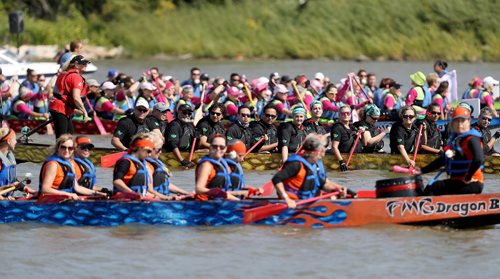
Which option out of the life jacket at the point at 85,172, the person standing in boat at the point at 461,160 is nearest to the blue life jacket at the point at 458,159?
the person standing in boat at the point at 461,160

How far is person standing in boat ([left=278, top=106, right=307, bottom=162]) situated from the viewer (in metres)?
18.5

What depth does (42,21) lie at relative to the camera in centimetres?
5606

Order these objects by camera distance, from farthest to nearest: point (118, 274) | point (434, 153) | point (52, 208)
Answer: point (434, 153) < point (52, 208) < point (118, 274)

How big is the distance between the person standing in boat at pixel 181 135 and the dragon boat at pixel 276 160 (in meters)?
0.12

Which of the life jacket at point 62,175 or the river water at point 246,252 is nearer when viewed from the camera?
the river water at point 246,252

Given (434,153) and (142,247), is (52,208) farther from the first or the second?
(434,153)

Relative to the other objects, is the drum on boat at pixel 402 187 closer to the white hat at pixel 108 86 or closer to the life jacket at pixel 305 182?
the life jacket at pixel 305 182

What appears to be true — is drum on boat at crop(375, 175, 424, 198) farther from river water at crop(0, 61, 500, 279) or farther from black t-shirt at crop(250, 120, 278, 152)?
black t-shirt at crop(250, 120, 278, 152)

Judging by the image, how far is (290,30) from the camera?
Answer: 170 ft

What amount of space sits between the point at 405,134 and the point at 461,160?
5235 mm

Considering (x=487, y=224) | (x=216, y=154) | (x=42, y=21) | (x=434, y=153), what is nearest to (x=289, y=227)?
(x=216, y=154)

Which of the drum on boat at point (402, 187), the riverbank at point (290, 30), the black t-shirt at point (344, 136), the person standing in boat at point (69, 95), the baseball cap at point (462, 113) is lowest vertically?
the drum on boat at point (402, 187)

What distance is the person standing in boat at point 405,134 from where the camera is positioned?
1852 centimetres

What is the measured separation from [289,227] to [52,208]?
2.61m
